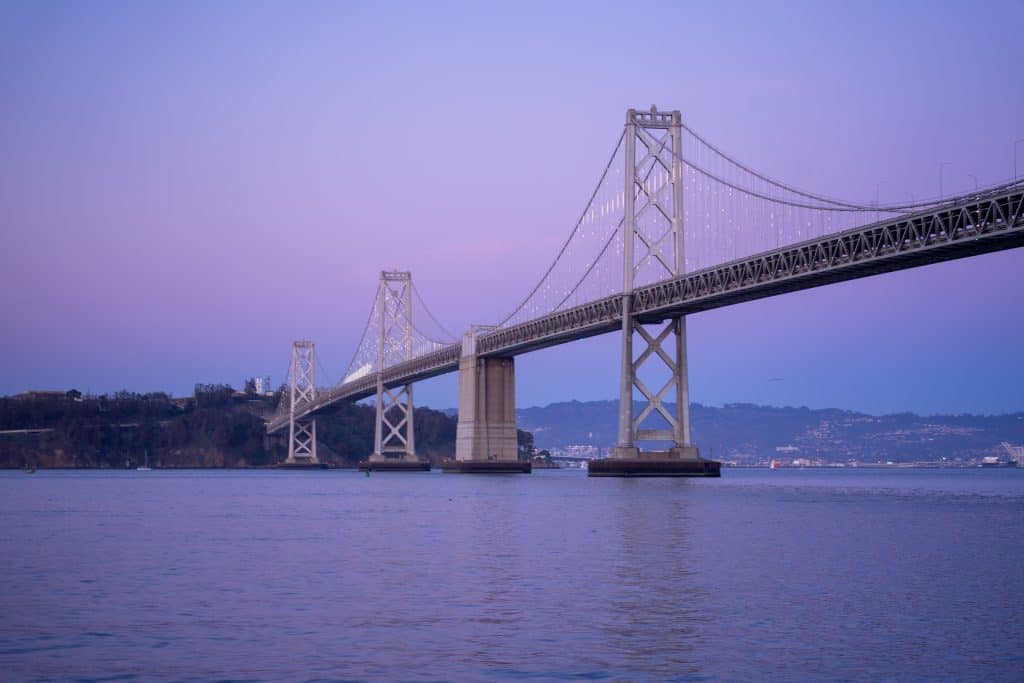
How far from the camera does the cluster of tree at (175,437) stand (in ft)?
478

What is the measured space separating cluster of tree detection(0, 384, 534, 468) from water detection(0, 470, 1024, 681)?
378 feet

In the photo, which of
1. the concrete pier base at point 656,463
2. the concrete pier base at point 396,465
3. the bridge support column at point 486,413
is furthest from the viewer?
the concrete pier base at point 396,465

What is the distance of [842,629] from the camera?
13.6m

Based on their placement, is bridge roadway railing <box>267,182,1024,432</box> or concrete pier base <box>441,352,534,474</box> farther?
concrete pier base <box>441,352,534,474</box>

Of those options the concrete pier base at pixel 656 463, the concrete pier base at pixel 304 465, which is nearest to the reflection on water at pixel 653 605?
the concrete pier base at pixel 656 463

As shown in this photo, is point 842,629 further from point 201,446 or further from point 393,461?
point 201,446

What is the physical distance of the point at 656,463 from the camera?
2197 inches

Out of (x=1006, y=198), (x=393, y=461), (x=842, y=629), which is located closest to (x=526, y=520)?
(x=1006, y=198)

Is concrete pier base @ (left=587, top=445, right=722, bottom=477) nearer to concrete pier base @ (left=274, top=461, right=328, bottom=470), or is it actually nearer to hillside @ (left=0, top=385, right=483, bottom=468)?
concrete pier base @ (left=274, top=461, right=328, bottom=470)

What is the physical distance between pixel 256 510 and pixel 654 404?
21.4 meters

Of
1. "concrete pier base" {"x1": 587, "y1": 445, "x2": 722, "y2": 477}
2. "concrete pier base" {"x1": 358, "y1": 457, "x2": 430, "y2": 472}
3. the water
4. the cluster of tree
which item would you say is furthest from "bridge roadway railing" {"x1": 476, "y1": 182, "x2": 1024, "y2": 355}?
the cluster of tree

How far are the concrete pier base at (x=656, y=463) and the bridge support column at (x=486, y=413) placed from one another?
64.5 ft

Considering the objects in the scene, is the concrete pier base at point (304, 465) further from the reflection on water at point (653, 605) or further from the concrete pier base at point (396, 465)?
the reflection on water at point (653, 605)

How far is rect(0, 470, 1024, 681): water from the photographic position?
1177cm
